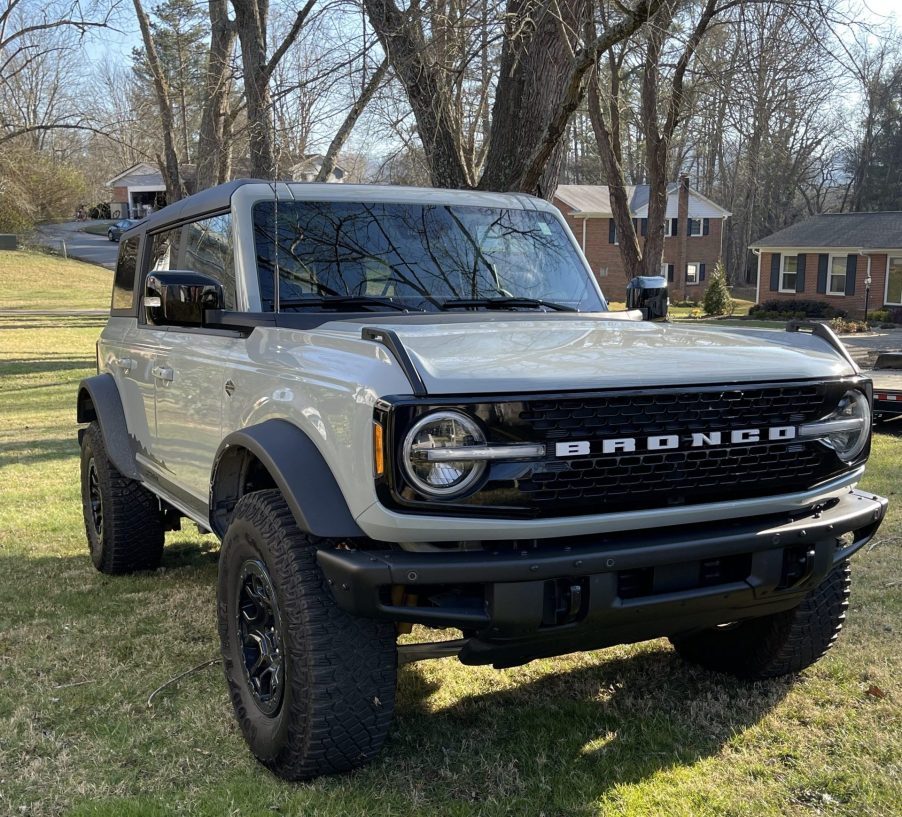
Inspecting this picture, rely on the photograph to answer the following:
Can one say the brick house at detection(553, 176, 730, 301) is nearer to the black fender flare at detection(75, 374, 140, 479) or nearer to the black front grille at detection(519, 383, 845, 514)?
the black fender flare at detection(75, 374, 140, 479)

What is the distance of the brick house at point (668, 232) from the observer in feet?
161

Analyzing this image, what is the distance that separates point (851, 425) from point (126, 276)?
14.1ft

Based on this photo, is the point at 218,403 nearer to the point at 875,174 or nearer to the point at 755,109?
the point at 755,109

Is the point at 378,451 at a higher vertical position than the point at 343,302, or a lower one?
lower

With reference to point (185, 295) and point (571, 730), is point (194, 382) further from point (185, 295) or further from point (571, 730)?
point (571, 730)

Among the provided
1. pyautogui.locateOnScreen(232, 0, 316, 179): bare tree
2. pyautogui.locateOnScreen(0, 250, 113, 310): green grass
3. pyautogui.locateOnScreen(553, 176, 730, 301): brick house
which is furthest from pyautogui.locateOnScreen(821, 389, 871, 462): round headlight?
pyautogui.locateOnScreen(553, 176, 730, 301): brick house

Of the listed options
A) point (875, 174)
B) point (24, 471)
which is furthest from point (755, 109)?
point (875, 174)

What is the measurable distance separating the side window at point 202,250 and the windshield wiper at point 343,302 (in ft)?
1.03

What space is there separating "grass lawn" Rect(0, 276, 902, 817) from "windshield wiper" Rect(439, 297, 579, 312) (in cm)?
161

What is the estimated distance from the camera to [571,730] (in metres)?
3.64

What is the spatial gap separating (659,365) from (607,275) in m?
48.4

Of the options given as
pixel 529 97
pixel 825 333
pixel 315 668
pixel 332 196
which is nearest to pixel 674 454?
pixel 825 333

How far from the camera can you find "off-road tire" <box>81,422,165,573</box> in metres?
5.39

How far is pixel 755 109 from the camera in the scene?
1270 centimetres
